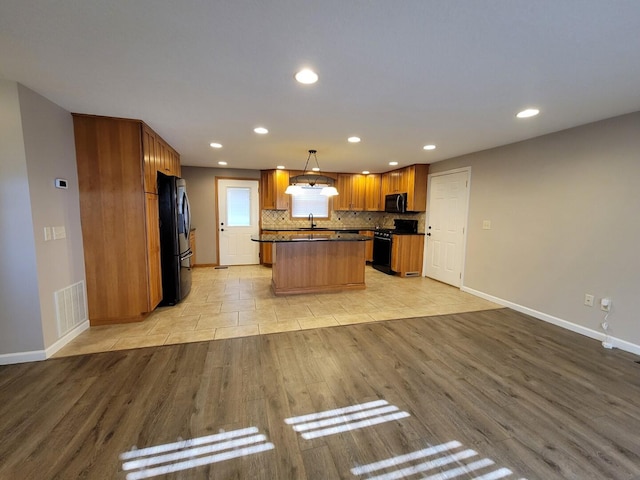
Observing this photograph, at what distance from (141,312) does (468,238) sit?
504cm

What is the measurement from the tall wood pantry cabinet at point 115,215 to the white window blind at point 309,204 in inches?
150

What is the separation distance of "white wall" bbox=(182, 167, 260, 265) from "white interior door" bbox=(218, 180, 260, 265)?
0.14 m

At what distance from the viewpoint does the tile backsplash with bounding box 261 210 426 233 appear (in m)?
6.72

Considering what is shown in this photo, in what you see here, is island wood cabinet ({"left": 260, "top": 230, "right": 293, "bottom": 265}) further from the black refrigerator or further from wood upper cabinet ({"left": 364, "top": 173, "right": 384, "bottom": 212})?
the black refrigerator

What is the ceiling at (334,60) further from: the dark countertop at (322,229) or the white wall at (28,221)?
the dark countertop at (322,229)

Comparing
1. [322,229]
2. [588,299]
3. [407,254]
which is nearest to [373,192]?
[322,229]

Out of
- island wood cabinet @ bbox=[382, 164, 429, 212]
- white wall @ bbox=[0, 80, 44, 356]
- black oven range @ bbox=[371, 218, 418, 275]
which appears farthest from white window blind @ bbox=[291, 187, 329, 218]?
white wall @ bbox=[0, 80, 44, 356]

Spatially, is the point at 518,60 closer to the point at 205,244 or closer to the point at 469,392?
the point at 469,392

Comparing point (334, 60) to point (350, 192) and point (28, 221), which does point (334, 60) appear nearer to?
point (28, 221)

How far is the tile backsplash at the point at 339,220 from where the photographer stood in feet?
22.0

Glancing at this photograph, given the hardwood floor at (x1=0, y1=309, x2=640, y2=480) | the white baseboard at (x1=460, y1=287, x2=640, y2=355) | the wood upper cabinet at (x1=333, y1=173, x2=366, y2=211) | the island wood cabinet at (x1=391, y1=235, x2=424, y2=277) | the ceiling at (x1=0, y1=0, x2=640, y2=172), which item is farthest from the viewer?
the wood upper cabinet at (x1=333, y1=173, x2=366, y2=211)

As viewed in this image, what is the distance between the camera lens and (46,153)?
248cm

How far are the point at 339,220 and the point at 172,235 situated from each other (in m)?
4.33

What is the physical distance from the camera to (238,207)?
6562 millimetres
